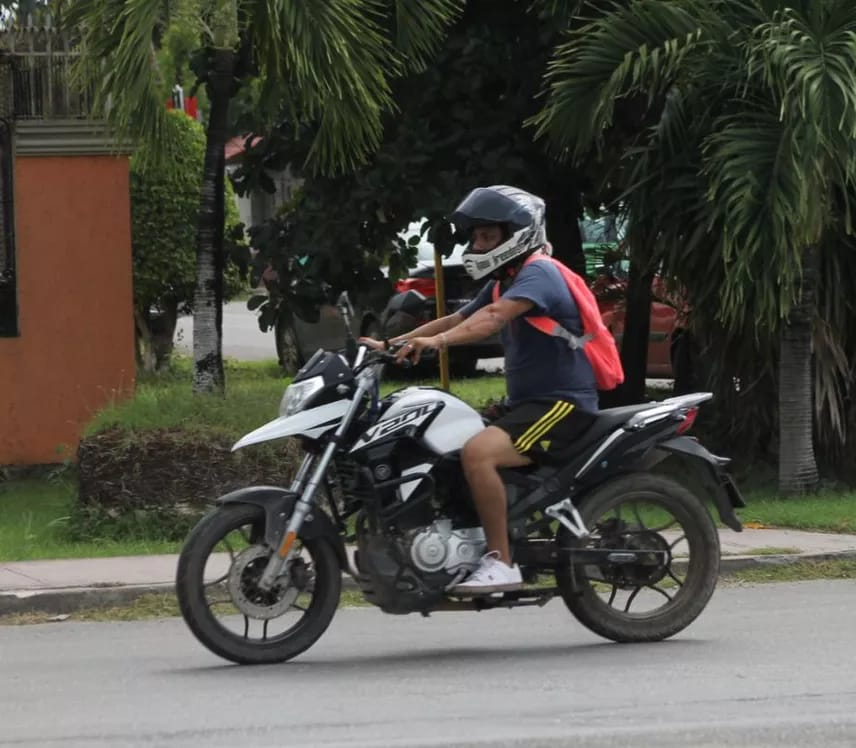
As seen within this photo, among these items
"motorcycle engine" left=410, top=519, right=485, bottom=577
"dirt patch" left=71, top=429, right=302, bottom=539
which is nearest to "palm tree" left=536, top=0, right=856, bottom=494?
"dirt patch" left=71, top=429, right=302, bottom=539

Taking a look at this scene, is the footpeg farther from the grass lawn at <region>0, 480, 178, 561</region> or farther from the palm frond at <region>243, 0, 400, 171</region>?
the palm frond at <region>243, 0, 400, 171</region>

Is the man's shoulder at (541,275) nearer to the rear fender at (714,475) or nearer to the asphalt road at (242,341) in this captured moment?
the rear fender at (714,475)

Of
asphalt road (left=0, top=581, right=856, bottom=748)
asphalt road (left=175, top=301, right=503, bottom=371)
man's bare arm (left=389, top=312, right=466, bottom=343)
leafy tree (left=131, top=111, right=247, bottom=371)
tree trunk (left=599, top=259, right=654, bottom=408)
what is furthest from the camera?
asphalt road (left=175, top=301, right=503, bottom=371)

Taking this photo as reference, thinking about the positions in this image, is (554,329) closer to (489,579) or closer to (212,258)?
(489,579)

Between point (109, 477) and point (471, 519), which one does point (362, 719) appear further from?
point (109, 477)

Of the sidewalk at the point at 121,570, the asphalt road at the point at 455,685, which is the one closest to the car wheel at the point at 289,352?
the sidewalk at the point at 121,570

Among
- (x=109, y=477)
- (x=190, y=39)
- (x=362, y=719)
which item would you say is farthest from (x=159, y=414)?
(x=362, y=719)

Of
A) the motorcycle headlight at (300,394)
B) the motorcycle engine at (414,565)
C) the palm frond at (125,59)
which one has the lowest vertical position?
the motorcycle engine at (414,565)

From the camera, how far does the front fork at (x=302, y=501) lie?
7066 mm

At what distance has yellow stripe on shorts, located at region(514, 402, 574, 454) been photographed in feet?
Answer: 23.9

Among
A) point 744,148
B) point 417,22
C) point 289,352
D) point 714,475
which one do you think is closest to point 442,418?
point 714,475

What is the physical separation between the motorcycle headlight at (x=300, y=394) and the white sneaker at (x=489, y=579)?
3.10ft

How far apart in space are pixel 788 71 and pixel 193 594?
541cm

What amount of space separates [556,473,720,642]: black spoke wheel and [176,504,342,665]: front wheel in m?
1.01
